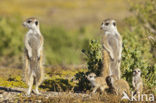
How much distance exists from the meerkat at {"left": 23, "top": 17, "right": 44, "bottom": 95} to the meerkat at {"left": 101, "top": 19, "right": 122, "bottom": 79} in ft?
5.88

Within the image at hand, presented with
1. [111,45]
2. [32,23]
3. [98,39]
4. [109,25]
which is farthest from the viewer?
[98,39]

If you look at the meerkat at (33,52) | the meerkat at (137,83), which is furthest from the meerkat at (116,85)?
the meerkat at (33,52)

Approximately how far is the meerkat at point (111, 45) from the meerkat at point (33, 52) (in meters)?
1.79

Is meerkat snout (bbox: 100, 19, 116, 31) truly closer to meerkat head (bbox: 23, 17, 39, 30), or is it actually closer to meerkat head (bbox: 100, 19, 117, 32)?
meerkat head (bbox: 100, 19, 117, 32)

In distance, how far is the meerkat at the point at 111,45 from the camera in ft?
29.4

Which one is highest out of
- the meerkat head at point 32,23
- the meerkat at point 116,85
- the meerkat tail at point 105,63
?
the meerkat head at point 32,23

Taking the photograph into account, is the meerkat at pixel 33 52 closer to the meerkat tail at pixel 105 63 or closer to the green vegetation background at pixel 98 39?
the meerkat tail at pixel 105 63

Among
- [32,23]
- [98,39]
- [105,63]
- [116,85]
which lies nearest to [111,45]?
[105,63]

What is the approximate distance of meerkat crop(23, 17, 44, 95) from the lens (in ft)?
27.7

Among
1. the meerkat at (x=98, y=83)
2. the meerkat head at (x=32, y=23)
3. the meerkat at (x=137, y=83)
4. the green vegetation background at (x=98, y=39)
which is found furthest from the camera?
the green vegetation background at (x=98, y=39)

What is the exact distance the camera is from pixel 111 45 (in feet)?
29.9

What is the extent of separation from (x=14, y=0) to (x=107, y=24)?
12159cm

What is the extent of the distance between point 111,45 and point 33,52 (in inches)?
85.5

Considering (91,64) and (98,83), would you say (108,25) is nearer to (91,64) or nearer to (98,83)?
(98,83)
